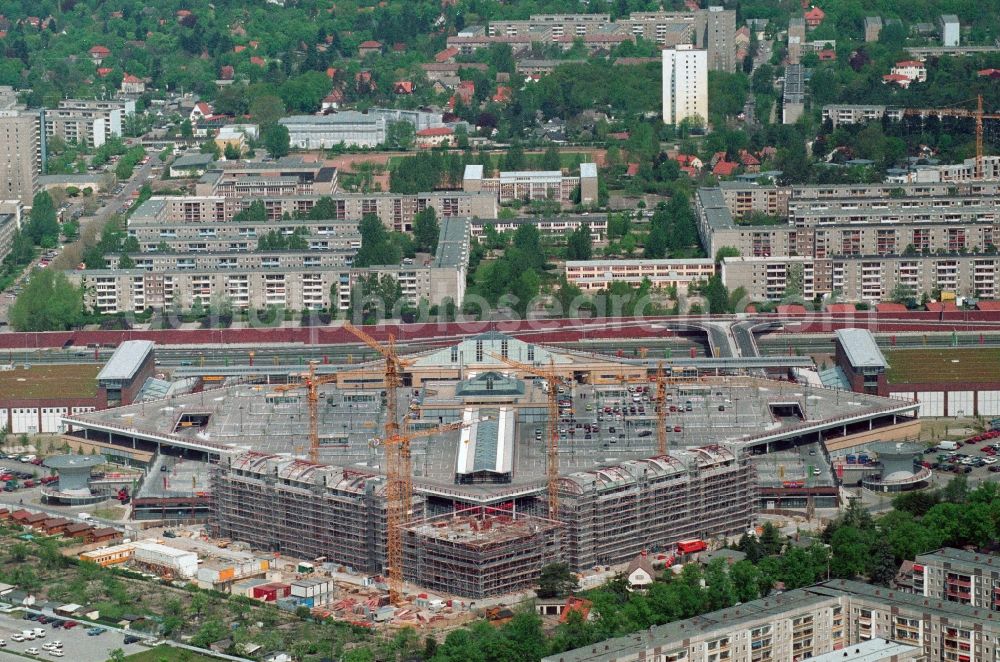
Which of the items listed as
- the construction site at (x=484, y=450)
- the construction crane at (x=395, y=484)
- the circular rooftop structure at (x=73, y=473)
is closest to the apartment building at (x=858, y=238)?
the construction site at (x=484, y=450)

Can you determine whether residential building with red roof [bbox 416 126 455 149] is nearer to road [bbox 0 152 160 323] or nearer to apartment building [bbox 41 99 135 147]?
road [bbox 0 152 160 323]

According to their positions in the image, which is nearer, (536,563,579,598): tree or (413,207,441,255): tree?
(536,563,579,598): tree

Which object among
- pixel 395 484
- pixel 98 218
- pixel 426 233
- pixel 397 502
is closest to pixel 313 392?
pixel 395 484

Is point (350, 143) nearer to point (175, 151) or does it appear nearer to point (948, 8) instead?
point (175, 151)

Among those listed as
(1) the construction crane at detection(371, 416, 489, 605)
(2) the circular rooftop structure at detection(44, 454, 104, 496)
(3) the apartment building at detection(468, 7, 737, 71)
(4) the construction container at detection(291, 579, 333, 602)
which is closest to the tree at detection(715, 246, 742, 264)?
(1) the construction crane at detection(371, 416, 489, 605)

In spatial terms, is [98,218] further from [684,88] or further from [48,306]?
[684,88]
